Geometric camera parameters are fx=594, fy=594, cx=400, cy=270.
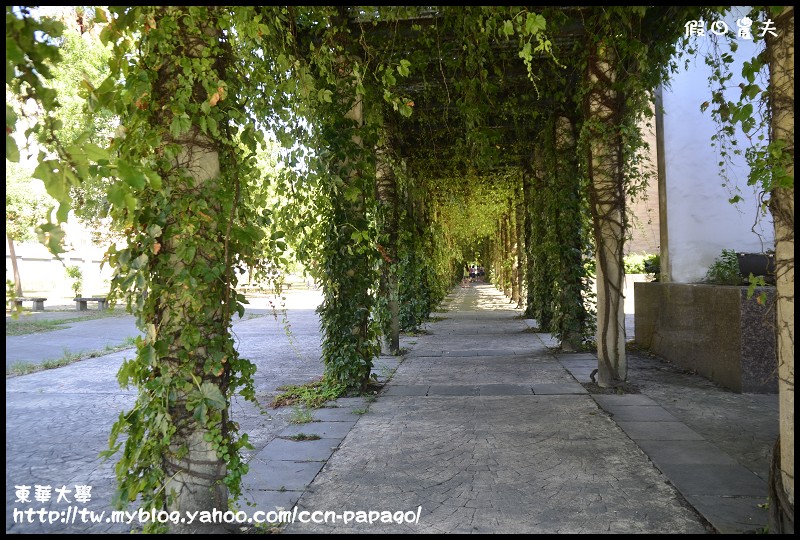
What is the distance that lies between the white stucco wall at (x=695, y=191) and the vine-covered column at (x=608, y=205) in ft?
6.39

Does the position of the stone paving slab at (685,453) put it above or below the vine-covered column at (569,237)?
below

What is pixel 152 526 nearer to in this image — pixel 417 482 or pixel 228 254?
pixel 228 254

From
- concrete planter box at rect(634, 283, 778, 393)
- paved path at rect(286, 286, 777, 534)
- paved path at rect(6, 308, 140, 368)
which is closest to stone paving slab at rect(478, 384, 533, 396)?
paved path at rect(286, 286, 777, 534)

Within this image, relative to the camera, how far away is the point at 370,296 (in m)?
6.77

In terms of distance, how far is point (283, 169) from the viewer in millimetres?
4656

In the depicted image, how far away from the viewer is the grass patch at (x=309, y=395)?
20.3 ft

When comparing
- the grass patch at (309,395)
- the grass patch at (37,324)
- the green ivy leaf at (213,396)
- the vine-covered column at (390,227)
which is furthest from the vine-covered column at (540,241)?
the grass patch at (37,324)

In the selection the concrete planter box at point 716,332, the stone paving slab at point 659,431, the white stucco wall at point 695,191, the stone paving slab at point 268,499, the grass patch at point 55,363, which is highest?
the white stucco wall at point 695,191

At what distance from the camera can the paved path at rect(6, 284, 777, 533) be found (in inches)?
129

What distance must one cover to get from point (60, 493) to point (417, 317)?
32.4 feet

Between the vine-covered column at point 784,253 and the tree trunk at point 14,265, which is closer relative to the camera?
the tree trunk at point 14,265

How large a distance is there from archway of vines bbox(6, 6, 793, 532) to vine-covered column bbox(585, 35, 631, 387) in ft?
0.07

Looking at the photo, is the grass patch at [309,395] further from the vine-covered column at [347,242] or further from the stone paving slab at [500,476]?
the stone paving slab at [500,476]

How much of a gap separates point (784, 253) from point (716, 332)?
4.36 metres
